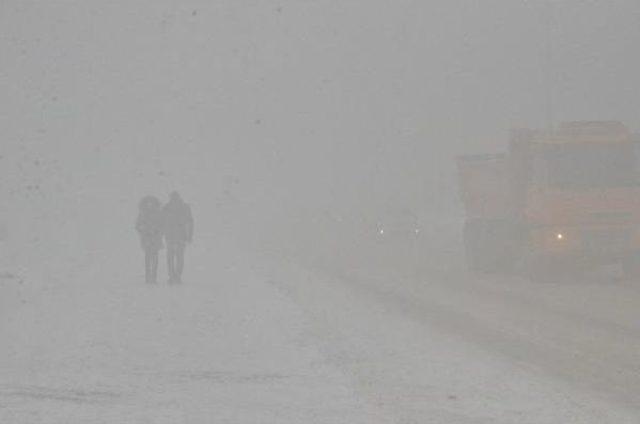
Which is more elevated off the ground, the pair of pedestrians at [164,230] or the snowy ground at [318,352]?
the pair of pedestrians at [164,230]

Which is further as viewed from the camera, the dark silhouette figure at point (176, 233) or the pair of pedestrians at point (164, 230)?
the pair of pedestrians at point (164, 230)

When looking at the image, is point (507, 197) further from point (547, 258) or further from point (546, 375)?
point (546, 375)

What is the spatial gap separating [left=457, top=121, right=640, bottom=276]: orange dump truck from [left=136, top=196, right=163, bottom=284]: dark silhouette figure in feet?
23.3

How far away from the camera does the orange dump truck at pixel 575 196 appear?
84.6 feet

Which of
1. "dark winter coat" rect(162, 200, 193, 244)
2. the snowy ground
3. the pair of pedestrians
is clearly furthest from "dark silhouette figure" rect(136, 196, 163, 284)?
the snowy ground

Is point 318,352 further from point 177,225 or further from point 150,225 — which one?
point 150,225

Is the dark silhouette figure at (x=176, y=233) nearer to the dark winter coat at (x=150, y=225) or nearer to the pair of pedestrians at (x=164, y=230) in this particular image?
the pair of pedestrians at (x=164, y=230)

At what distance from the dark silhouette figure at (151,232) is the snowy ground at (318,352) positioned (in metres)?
0.69

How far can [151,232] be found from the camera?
25922 millimetres

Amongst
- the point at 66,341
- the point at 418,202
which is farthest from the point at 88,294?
the point at 418,202

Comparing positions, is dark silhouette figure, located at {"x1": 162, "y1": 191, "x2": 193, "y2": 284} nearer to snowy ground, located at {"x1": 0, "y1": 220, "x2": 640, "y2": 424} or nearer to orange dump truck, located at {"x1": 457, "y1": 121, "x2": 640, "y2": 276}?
snowy ground, located at {"x1": 0, "y1": 220, "x2": 640, "y2": 424}

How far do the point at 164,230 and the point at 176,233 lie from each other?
247 mm

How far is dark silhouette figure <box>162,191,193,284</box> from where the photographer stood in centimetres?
2553

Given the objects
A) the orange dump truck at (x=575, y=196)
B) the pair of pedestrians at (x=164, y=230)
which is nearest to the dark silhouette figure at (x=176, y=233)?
the pair of pedestrians at (x=164, y=230)
